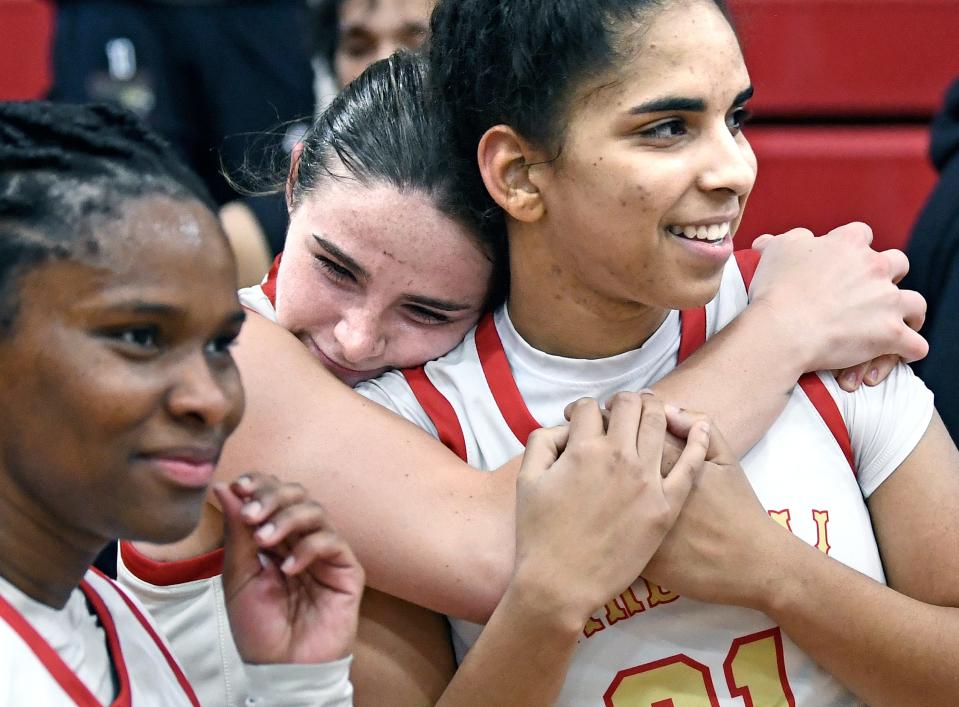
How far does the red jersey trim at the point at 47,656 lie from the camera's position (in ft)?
3.52

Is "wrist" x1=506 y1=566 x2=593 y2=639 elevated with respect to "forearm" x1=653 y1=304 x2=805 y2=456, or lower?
lower

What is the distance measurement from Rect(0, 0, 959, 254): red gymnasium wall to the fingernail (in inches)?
112

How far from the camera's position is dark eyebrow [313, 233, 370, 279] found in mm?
1638

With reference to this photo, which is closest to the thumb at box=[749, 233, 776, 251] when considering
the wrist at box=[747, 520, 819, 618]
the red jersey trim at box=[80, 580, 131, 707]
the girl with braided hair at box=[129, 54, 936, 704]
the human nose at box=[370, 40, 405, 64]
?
the girl with braided hair at box=[129, 54, 936, 704]

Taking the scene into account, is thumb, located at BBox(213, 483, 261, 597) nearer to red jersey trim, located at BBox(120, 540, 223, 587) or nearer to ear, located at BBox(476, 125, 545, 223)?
red jersey trim, located at BBox(120, 540, 223, 587)

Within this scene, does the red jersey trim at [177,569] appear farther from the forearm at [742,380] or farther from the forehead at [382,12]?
the forehead at [382,12]

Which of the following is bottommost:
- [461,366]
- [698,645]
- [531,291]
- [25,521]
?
[25,521]

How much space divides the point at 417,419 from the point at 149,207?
2.02 ft

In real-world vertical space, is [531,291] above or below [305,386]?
above

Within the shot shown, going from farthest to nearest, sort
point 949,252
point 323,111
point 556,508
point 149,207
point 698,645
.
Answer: point 949,252 < point 323,111 < point 698,645 < point 556,508 < point 149,207

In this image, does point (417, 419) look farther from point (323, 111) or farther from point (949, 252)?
point (949, 252)

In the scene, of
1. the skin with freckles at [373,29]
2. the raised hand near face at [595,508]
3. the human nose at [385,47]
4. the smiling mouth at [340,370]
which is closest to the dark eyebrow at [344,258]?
the smiling mouth at [340,370]

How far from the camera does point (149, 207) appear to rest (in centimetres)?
110

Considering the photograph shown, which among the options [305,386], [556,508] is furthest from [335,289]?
[556,508]
